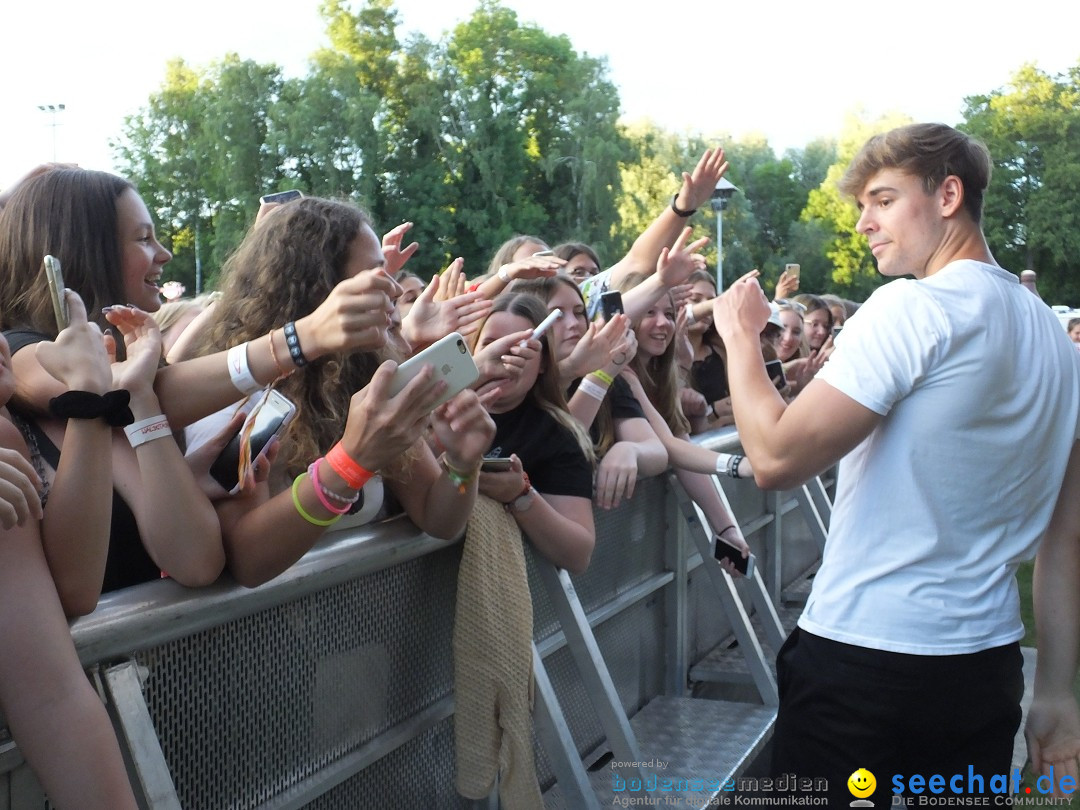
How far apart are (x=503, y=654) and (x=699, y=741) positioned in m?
1.31

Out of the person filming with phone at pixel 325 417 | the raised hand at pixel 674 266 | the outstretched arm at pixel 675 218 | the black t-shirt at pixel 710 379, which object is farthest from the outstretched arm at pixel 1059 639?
the black t-shirt at pixel 710 379

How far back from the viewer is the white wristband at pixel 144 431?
1.98m

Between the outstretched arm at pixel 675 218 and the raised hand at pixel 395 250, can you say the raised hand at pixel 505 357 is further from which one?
the outstretched arm at pixel 675 218

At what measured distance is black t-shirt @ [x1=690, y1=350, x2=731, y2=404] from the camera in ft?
20.1

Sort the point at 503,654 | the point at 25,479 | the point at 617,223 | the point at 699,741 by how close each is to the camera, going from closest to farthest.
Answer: the point at 25,479, the point at 503,654, the point at 699,741, the point at 617,223

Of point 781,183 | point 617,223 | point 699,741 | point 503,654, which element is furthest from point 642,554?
point 781,183

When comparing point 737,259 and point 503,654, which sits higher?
point 503,654

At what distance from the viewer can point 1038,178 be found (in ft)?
180

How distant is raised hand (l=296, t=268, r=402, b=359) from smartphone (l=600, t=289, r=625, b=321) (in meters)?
1.97

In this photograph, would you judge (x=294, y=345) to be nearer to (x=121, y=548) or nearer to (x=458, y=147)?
(x=121, y=548)

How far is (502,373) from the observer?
318 centimetres

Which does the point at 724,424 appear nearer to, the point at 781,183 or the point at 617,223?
the point at 617,223

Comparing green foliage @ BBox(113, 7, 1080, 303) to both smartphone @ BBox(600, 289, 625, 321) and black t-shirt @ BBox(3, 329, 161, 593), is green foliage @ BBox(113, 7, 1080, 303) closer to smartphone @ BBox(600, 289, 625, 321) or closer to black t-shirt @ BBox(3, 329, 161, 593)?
smartphone @ BBox(600, 289, 625, 321)

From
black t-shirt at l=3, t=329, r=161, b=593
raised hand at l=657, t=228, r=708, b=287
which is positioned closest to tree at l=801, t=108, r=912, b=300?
raised hand at l=657, t=228, r=708, b=287
